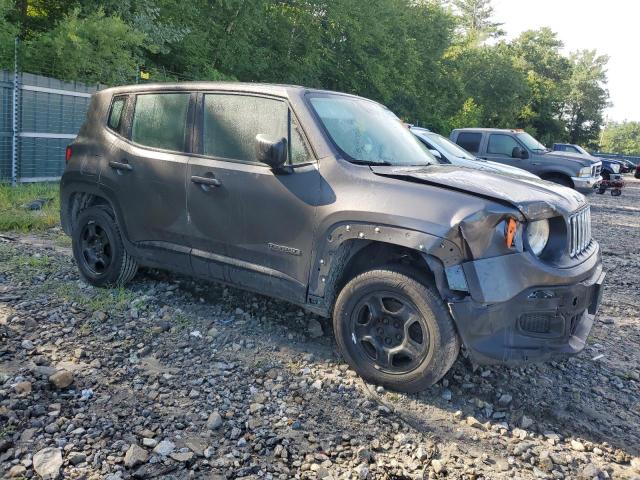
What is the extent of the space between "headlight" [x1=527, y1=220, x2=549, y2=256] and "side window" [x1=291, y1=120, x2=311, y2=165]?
153cm

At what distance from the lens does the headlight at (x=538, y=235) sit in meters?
3.49

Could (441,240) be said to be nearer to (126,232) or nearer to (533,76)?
(126,232)

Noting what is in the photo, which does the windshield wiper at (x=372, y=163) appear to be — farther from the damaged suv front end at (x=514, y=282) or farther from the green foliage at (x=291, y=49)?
the green foliage at (x=291, y=49)

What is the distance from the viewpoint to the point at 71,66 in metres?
12.3

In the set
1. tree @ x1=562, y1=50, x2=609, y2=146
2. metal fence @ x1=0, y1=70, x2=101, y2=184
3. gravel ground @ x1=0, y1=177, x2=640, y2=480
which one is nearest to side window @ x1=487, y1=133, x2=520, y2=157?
metal fence @ x1=0, y1=70, x2=101, y2=184

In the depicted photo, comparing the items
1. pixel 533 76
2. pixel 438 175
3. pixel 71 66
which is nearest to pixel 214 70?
pixel 71 66

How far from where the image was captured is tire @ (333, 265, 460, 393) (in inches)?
135

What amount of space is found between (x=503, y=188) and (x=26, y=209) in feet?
25.0

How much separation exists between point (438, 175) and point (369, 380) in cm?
143

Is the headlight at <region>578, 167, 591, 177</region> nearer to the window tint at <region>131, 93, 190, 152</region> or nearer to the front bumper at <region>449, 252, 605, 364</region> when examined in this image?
the front bumper at <region>449, 252, 605, 364</region>

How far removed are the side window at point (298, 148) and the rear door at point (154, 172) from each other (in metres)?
0.97

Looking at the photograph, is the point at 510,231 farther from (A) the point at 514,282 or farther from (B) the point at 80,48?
(B) the point at 80,48

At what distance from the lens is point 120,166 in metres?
4.87

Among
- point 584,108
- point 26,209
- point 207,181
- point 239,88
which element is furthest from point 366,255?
point 584,108
